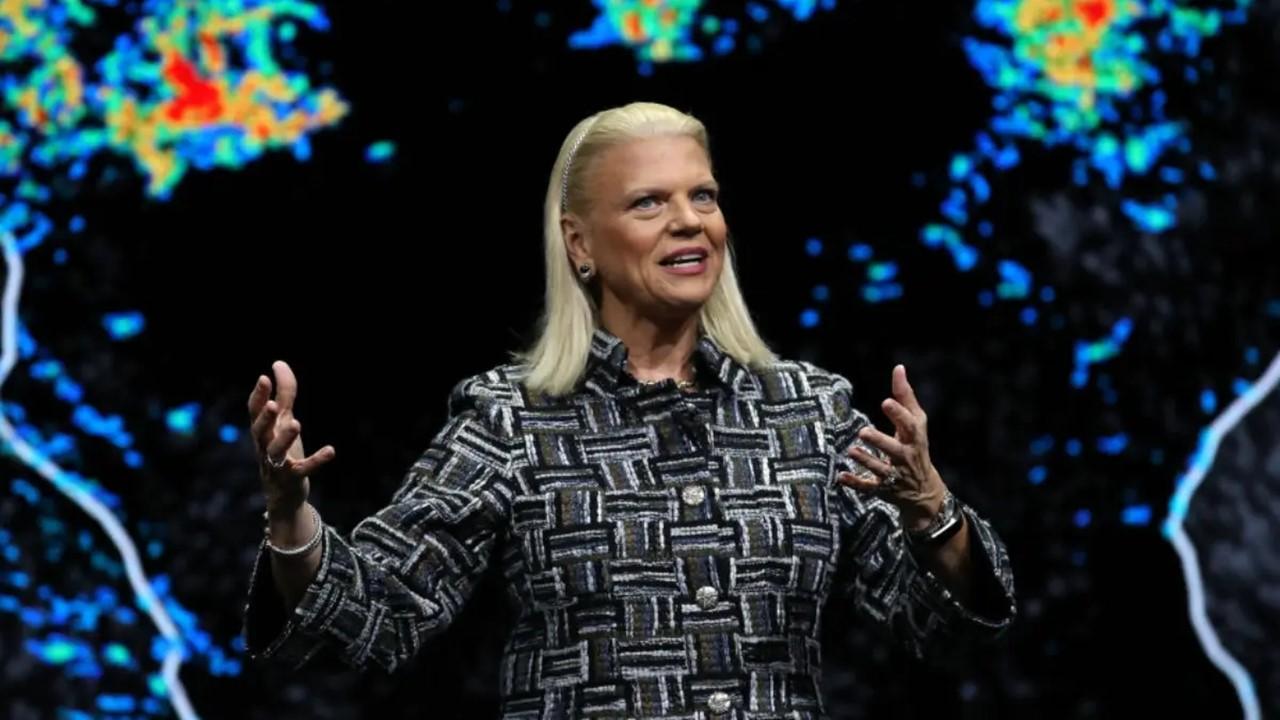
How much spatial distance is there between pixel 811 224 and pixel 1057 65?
43cm

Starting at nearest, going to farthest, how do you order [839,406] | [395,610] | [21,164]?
[395,610] → [839,406] → [21,164]

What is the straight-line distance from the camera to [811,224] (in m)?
2.88

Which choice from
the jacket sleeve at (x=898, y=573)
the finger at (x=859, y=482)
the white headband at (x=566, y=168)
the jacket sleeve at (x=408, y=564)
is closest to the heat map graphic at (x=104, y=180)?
the white headband at (x=566, y=168)

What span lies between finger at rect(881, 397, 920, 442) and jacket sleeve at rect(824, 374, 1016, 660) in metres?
0.05

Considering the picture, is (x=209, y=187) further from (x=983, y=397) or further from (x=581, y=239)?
(x=983, y=397)

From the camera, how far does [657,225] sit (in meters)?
2.15

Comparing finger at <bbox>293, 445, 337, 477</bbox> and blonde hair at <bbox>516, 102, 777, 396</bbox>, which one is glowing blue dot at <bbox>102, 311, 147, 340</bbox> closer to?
blonde hair at <bbox>516, 102, 777, 396</bbox>

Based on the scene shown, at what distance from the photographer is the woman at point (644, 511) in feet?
6.45

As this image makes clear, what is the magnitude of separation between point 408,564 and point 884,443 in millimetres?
524

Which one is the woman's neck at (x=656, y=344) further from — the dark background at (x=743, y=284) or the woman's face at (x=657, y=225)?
the dark background at (x=743, y=284)

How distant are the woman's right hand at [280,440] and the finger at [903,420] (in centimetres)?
53

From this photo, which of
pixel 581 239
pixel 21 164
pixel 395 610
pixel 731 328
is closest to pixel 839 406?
pixel 731 328

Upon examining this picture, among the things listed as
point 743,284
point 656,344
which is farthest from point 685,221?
point 743,284

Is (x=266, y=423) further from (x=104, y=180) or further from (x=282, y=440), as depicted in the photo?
(x=104, y=180)
